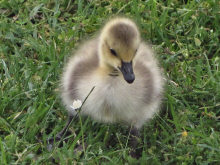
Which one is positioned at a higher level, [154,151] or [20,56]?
[20,56]

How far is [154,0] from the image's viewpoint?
3.53 metres

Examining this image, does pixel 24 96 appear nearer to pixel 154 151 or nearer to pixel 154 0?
pixel 154 151

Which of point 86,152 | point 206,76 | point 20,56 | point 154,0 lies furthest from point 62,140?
point 154,0

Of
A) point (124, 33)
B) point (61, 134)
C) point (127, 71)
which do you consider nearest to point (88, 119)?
point (61, 134)

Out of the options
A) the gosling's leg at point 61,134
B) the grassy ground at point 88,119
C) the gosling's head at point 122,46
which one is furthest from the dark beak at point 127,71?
the gosling's leg at point 61,134

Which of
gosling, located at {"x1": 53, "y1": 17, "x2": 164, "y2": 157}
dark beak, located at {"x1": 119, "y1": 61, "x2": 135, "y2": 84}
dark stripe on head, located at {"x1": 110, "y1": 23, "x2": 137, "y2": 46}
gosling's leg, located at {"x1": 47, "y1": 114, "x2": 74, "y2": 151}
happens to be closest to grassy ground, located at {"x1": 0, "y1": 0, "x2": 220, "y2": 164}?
gosling's leg, located at {"x1": 47, "y1": 114, "x2": 74, "y2": 151}

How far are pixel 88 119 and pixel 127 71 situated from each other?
440 mm

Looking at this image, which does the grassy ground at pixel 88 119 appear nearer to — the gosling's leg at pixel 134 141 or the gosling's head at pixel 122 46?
the gosling's leg at pixel 134 141

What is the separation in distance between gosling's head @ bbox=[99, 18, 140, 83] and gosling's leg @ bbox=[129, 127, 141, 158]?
44 cm

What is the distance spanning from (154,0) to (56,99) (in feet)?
3.44

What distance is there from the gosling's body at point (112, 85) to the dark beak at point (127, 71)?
2cm

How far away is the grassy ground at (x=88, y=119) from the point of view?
2.64 metres

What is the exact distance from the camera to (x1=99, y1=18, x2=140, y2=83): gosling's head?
94.0 inches

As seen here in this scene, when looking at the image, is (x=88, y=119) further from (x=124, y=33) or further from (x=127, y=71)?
(x=124, y=33)
